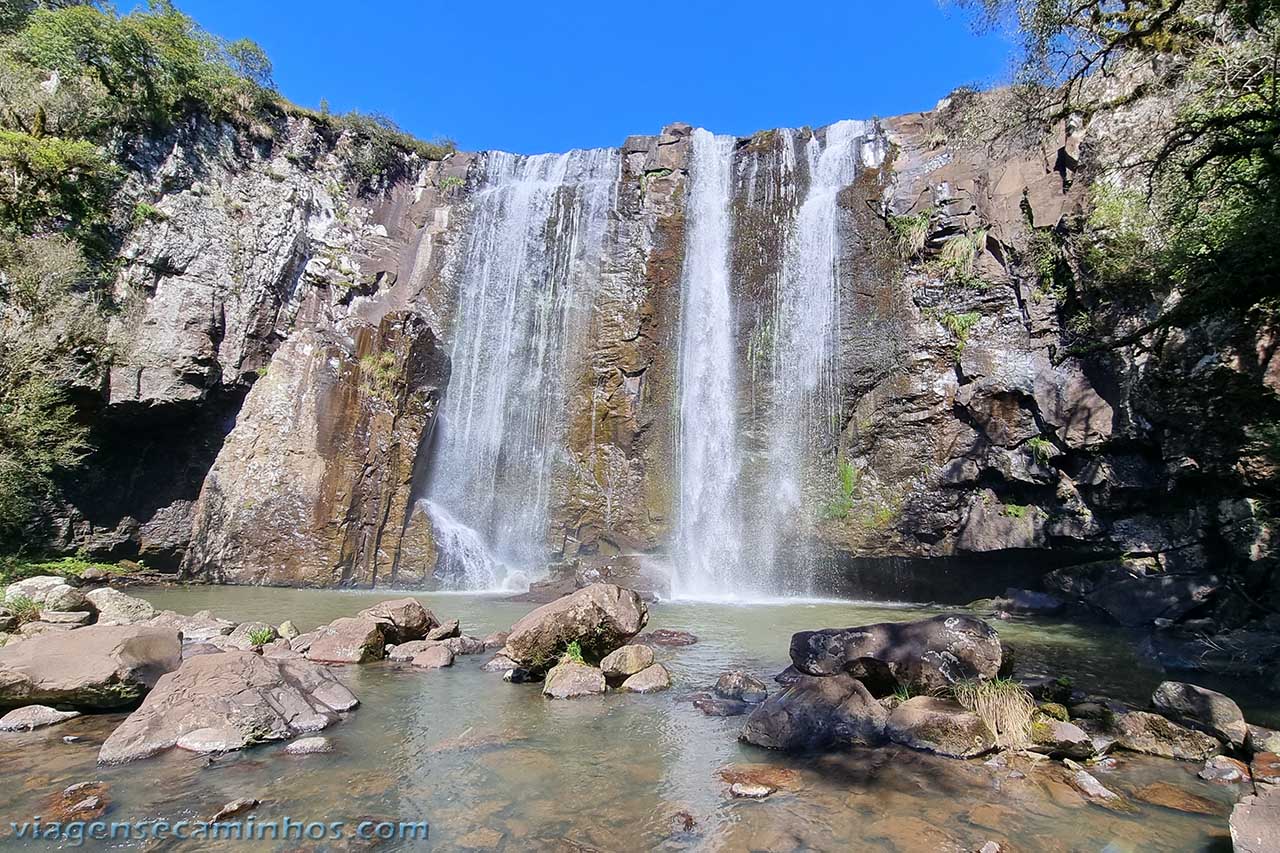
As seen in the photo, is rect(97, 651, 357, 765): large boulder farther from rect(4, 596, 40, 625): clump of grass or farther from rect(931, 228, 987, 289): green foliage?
→ rect(931, 228, 987, 289): green foliage

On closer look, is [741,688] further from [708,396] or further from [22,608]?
[708,396]

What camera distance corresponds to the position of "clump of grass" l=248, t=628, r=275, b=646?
9062 mm

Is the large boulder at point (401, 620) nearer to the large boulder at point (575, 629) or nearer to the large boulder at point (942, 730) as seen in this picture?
the large boulder at point (575, 629)

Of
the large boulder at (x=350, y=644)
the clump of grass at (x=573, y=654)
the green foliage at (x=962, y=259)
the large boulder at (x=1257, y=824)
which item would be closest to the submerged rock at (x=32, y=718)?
the large boulder at (x=350, y=644)

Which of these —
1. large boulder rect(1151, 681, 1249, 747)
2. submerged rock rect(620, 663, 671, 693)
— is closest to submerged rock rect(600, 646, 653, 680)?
submerged rock rect(620, 663, 671, 693)

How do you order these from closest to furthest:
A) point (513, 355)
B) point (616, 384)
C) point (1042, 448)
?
1. point (1042, 448)
2. point (616, 384)
3. point (513, 355)

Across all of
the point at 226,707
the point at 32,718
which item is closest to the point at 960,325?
the point at 226,707

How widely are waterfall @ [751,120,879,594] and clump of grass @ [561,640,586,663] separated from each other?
36.7 feet

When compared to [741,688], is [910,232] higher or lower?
higher

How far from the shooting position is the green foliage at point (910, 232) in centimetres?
1880

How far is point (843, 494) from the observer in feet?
58.7

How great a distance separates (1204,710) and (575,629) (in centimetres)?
623

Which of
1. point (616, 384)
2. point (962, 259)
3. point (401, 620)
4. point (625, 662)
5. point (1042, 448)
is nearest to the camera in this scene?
point (625, 662)

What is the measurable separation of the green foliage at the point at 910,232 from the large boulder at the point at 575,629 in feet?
49.3
